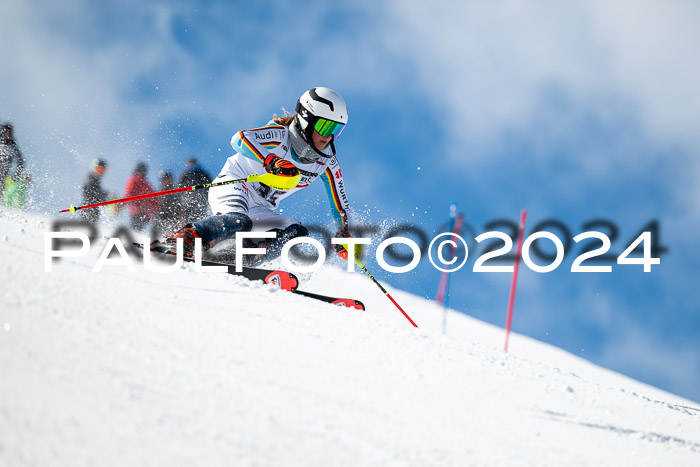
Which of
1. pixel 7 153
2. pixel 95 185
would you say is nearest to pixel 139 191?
pixel 95 185

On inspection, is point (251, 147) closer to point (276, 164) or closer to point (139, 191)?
point (276, 164)

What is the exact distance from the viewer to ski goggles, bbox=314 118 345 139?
516cm

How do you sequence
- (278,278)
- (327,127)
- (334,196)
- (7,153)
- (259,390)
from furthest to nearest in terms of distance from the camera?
(7,153) → (334,196) → (327,127) → (278,278) → (259,390)

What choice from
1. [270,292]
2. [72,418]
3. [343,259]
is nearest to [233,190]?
[343,259]

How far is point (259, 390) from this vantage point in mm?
2008

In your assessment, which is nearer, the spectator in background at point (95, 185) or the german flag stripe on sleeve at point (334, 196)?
the german flag stripe on sleeve at point (334, 196)

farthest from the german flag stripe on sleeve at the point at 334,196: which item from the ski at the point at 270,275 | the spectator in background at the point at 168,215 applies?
the spectator in background at the point at 168,215

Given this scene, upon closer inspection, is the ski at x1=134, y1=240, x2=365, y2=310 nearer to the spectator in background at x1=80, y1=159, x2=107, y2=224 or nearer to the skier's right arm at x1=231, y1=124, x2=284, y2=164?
the skier's right arm at x1=231, y1=124, x2=284, y2=164

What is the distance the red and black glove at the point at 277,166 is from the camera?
4.97m

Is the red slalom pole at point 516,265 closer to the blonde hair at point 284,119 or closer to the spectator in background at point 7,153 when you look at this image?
the blonde hair at point 284,119

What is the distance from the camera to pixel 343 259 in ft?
18.6

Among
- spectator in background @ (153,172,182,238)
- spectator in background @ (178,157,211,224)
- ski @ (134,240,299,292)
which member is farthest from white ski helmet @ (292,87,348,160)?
spectator in background @ (153,172,182,238)

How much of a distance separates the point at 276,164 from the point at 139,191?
5.18 meters

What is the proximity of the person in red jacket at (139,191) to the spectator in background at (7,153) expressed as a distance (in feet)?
6.87
